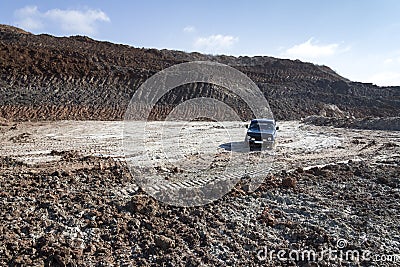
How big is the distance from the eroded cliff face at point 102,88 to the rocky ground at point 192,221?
60.7 ft

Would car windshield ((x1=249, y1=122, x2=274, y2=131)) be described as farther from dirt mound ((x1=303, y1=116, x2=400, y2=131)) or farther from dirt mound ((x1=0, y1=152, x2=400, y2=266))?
dirt mound ((x1=303, y1=116, x2=400, y2=131))

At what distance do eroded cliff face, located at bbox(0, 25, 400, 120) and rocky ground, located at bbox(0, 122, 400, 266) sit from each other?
60.7 ft

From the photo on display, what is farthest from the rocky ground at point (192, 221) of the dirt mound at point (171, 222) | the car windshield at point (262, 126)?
the car windshield at point (262, 126)

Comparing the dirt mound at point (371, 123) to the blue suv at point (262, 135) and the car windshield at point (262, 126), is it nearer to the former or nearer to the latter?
the car windshield at point (262, 126)

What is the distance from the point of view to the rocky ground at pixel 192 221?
18.6ft

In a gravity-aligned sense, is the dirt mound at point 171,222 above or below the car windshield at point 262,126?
below

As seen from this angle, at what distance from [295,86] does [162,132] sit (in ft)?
98.2

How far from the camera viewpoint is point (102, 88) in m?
31.8

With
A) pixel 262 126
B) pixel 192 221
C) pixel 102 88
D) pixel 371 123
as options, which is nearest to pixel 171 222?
pixel 192 221

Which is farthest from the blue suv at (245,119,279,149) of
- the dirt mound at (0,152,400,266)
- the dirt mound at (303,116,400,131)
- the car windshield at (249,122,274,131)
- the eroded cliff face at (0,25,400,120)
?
the eroded cliff face at (0,25,400,120)

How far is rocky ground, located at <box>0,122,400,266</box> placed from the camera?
18.6 feet

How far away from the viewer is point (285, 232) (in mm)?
6625

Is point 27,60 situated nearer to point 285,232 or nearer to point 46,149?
point 46,149

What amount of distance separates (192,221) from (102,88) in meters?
27.1
